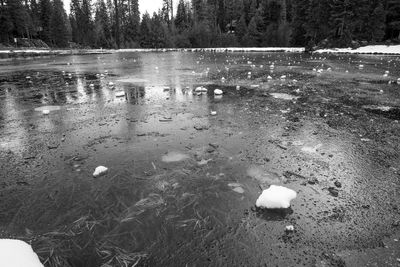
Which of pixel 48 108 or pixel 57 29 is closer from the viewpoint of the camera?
pixel 48 108

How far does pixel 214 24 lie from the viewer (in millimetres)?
70625

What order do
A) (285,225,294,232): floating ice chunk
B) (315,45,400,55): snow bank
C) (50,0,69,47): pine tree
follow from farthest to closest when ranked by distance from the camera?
(50,0,69,47): pine tree < (315,45,400,55): snow bank < (285,225,294,232): floating ice chunk

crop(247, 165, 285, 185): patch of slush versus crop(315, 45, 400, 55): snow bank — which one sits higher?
crop(315, 45, 400, 55): snow bank

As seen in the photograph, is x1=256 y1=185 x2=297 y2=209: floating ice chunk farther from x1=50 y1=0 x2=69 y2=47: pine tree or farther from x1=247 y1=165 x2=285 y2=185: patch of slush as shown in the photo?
x1=50 y1=0 x2=69 y2=47: pine tree

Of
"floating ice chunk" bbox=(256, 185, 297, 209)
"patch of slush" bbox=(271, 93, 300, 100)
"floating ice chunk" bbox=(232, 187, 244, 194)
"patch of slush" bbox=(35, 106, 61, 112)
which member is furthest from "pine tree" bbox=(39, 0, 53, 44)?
"floating ice chunk" bbox=(256, 185, 297, 209)

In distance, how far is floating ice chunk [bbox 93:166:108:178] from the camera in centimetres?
467

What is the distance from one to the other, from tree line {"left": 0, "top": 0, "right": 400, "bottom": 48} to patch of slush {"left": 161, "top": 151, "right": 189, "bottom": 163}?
152 ft

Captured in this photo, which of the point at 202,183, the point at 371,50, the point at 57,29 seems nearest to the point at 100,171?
the point at 202,183

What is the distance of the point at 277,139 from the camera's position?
6.20 metres

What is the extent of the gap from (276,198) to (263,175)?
85cm

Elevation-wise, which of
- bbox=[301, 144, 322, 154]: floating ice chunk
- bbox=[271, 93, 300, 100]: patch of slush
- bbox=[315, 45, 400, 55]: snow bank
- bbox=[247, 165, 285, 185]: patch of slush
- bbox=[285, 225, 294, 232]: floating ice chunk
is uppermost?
bbox=[315, 45, 400, 55]: snow bank

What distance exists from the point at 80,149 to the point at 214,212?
3.51 meters

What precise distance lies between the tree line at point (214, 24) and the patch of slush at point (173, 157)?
46.2 meters

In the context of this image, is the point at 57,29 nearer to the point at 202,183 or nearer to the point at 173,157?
the point at 173,157
